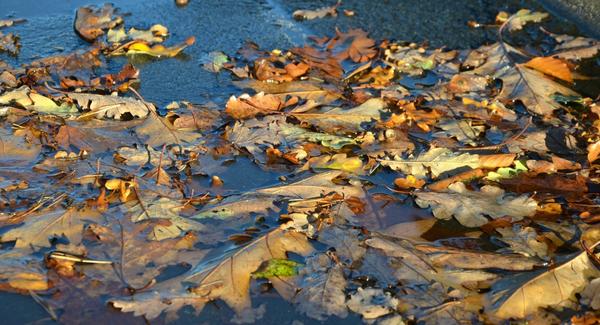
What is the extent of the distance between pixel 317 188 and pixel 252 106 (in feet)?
2.58

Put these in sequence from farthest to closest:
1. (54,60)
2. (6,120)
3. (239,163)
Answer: (54,60), (6,120), (239,163)

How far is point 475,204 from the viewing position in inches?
104

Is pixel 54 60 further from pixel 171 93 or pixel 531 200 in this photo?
pixel 531 200

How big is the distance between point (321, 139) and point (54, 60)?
1.76m

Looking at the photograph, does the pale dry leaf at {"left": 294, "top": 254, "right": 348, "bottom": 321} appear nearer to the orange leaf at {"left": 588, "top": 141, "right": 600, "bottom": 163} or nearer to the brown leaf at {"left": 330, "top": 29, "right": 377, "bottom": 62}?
the orange leaf at {"left": 588, "top": 141, "right": 600, "bottom": 163}

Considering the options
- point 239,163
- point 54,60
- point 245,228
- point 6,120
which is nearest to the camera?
point 245,228

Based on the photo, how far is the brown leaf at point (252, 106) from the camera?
3289mm

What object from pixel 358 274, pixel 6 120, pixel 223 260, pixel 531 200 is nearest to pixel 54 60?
pixel 6 120

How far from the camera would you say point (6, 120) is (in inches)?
125

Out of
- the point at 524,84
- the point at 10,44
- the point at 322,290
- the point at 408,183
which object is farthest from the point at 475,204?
the point at 10,44

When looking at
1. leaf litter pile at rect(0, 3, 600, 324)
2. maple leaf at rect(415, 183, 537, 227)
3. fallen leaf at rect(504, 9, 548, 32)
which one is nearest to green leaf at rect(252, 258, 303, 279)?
leaf litter pile at rect(0, 3, 600, 324)

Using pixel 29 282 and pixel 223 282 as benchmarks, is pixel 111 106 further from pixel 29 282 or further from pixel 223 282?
pixel 223 282

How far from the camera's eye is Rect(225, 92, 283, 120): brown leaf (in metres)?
3.29

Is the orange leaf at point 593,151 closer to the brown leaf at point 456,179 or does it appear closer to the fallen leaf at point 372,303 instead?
the brown leaf at point 456,179
